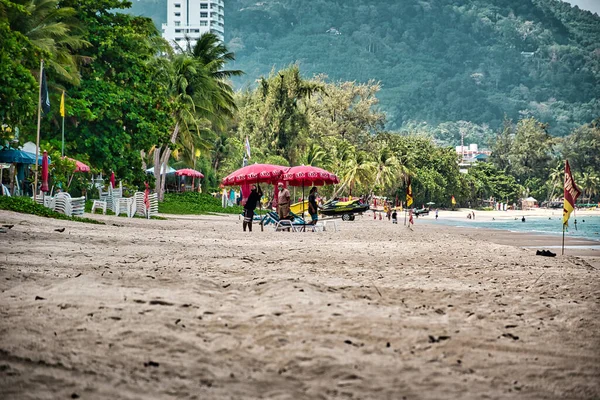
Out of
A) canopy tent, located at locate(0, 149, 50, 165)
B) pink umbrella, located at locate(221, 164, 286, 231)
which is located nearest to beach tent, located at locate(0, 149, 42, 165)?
canopy tent, located at locate(0, 149, 50, 165)

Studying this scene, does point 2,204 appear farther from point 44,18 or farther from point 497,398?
point 497,398

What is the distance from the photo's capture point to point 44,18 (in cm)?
3044

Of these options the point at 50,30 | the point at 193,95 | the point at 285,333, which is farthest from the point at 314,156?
the point at 285,333

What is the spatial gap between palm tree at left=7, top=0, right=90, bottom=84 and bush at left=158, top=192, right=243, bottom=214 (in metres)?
8.84

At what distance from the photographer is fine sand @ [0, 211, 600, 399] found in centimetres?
481

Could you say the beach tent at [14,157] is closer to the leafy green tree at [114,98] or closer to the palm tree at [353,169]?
the leafy green tree at [114,98]

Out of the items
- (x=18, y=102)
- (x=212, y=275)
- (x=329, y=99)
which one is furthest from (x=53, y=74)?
(x=329, y=99)

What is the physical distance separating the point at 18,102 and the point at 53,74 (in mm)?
5879

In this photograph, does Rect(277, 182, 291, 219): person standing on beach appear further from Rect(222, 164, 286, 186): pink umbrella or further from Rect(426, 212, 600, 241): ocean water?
Rect(426, 212, 600, 241): ocean water

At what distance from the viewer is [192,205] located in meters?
43.2

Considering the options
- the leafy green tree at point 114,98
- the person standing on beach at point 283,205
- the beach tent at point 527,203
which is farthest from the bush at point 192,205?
the beach tent at point 527,203

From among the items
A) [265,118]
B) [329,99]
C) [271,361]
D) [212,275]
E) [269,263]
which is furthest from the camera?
[329,99]

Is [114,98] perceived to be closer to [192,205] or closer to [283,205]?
[192,205]

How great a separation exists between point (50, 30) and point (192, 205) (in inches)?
603
